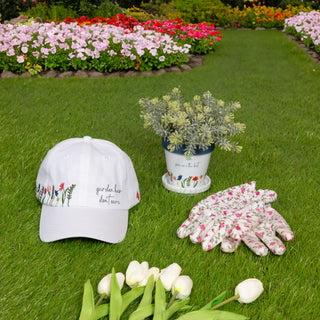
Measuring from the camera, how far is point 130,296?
184 cm

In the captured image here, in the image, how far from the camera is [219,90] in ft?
20.0

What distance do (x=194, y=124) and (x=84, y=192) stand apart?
97 cm

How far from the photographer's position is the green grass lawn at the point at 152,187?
6.75 feet

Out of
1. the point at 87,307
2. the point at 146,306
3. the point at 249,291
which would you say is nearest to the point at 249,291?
the point at 249,291

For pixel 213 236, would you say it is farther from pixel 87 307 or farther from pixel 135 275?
pixel 87 307

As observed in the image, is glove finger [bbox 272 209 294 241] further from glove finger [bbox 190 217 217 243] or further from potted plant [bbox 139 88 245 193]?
potted plant [bbox 139 88 245 193]

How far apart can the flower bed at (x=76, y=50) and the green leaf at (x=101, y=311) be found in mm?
5264

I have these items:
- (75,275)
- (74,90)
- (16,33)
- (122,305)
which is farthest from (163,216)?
(16,33)

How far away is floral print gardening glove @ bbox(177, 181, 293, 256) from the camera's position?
2.35 m

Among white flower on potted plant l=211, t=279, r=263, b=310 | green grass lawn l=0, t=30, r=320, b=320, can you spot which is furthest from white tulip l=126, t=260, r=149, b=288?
white flower on potted plant l=211, t=279, r=263, b=310

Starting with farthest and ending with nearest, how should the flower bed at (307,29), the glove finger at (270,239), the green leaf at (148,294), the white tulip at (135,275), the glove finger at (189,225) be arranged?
1. the flower bed at (307,29)
2. the glove finger at (189,225)
3. the glove finger at (270,239)
4. the white tulip at (135,275)
5. the green leaf at (148,294)

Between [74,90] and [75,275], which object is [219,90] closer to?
[74,90]

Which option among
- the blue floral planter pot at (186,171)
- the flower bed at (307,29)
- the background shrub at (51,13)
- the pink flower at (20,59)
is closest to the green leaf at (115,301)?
the blue floral planter pot at (186,171)

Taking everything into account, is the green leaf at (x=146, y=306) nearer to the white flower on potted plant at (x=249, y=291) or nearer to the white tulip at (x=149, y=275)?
the white tulip at (x=149, y=275)
